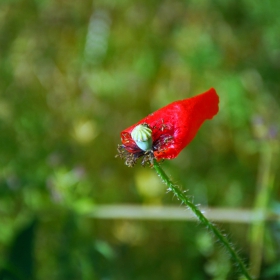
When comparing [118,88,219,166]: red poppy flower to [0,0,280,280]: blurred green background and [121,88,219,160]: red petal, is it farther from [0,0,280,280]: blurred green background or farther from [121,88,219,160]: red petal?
[0,0,280,280]: blurred green background

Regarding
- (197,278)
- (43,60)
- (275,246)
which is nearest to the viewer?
(275,246)

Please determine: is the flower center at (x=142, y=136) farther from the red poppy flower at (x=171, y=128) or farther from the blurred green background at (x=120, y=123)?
the blurred green background at (x=120, y=123)

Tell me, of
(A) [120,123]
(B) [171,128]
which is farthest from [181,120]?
(A) [120,123]

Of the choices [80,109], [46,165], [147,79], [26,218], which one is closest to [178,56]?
[147,79]

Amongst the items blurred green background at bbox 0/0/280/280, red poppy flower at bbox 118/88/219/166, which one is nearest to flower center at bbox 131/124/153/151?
red poppy flower at bbox 118/88/219/166

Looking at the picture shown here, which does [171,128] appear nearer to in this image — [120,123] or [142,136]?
[142,136]

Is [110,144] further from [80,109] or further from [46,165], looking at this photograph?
[46,165]
